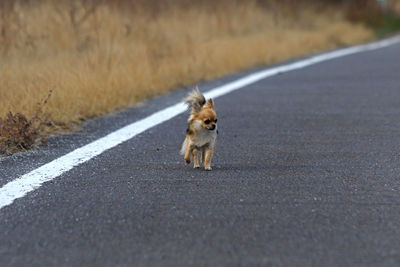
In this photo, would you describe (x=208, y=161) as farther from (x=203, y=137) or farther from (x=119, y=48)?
(x=119, y=48)

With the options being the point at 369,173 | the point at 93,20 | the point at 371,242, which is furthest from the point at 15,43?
the point at 371,242

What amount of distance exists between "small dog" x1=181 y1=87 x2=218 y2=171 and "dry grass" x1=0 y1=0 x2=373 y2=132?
2528 mm

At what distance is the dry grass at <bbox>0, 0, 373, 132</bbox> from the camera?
10914 mm

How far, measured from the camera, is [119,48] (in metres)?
15.4

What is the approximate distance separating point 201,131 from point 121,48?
830 centimetres

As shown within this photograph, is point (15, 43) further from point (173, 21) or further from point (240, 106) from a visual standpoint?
point (173, 21)

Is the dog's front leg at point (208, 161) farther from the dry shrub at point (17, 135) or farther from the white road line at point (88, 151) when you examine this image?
the dry shrub at point (17, 135)

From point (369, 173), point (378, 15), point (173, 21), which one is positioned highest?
point (369, 173)

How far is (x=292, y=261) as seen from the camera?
465 centimetres

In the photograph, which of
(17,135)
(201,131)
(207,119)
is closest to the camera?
(207,119)

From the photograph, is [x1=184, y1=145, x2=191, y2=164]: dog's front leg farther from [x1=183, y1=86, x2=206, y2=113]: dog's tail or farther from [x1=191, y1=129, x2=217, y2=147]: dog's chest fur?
[x1=183, y1=86, x2=206, y2=113]: dog's tail

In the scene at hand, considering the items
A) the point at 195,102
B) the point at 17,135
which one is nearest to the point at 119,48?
the point at 17,135

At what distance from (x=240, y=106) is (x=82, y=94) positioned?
1948mm

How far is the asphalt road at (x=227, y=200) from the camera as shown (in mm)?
4824
